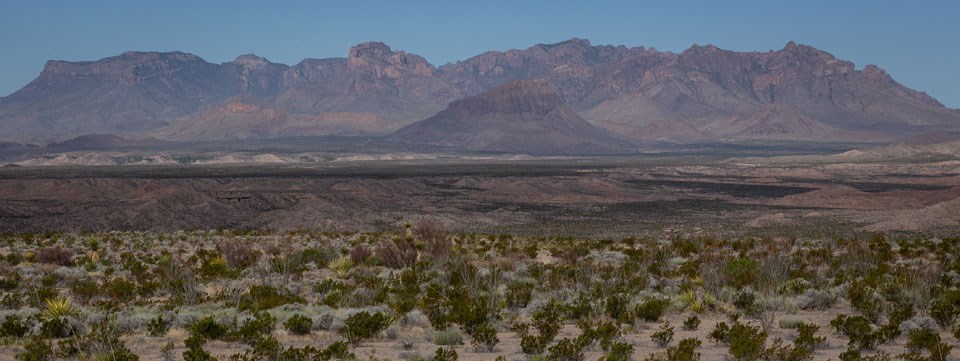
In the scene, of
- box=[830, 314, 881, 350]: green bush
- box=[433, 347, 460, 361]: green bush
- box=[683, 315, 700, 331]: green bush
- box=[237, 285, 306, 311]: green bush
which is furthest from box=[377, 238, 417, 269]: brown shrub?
box=[830, 314, 881, 350]: green bush

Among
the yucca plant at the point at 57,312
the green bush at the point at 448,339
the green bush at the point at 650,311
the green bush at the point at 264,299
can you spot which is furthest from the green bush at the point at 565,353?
the yucca plant at the point at 57,312

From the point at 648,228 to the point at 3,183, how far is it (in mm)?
77092

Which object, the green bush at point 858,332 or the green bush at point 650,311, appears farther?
the green bush at point 650,311

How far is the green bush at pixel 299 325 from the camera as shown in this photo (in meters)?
12.4

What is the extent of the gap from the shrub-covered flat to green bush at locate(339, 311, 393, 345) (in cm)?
3

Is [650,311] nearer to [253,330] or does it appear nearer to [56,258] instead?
[253,330]

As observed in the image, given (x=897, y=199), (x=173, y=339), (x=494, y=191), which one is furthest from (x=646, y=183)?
(x=173, y=339)

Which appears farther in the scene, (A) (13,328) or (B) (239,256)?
(B) (239,256)

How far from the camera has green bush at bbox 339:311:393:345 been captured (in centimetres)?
1202

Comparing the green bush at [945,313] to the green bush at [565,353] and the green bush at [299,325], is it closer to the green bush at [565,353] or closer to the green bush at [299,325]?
the green bush at [565,353]

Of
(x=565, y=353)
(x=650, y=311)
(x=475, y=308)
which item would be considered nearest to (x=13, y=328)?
(x=475, y=308)

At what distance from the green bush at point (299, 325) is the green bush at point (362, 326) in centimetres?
54

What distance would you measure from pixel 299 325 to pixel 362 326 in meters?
1.07

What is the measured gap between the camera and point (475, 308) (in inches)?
526
